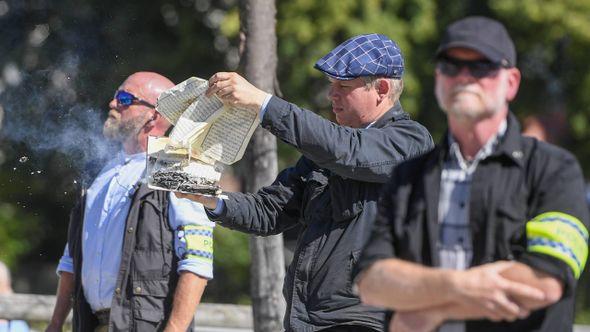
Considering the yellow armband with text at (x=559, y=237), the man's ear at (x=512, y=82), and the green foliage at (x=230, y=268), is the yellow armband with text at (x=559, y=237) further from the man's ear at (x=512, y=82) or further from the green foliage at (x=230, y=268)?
the green foliage at (x=230, y=268)

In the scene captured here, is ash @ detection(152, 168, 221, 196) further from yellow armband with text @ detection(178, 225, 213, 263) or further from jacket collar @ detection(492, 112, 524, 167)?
jacket collar @ detection(492, 112, 524, 167)

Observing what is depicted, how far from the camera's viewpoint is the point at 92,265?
5215mm

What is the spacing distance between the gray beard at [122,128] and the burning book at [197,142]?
3.25 ft

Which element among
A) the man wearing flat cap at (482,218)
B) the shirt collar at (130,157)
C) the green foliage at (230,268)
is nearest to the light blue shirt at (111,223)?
the shirt collar at (130,157)

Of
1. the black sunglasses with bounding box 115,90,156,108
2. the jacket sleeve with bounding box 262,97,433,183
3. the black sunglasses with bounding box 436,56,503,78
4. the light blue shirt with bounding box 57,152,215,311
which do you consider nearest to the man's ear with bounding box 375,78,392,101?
the jacket sleeve with bounding box 262,97,433,183

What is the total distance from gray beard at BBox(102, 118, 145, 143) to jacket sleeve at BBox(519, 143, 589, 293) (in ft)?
9.02

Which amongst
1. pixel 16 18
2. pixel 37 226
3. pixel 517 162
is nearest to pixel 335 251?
pixel 517 162

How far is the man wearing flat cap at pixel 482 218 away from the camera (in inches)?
116

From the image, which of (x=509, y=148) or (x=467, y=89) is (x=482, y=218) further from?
→ (x=467, y=89)

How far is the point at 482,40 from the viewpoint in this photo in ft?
9.89

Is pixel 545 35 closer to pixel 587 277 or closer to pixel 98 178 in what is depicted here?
pixel 587 277

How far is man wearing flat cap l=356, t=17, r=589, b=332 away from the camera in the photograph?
9.63 feet

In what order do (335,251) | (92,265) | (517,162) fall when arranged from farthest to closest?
(92,265)
(335,251)
(517,162)

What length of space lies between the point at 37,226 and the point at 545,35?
21.1ft
